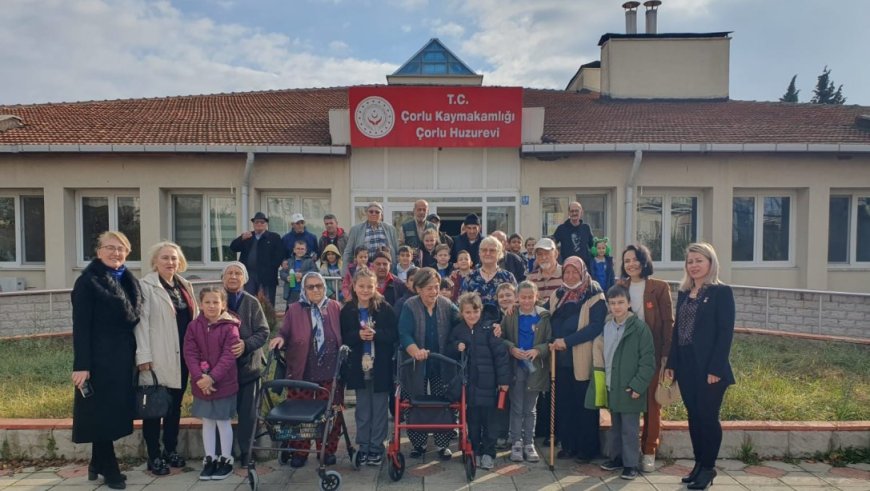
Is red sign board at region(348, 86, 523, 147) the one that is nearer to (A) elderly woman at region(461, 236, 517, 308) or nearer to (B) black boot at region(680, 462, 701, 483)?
(A) elderly woman at region(461, 236, 517, 308)

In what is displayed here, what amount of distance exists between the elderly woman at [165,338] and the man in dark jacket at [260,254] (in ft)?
10.6

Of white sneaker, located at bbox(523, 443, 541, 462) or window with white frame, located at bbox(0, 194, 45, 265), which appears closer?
white sneaker, located at bbox(523, 443, 541, 462)

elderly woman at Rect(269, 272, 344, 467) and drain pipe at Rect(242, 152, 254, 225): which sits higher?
drain pipe at Rect(242, 152, 254, 225)

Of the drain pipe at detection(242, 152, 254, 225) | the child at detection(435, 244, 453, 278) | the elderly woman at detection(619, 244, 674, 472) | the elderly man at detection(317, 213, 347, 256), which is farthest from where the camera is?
the drain pipe at detection(242, 152, 254, 225)

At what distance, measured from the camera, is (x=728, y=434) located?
185 inches

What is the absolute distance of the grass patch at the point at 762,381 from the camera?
5160mm

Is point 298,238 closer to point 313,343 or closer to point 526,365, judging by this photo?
point 313,343

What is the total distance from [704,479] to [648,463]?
16.5 inches

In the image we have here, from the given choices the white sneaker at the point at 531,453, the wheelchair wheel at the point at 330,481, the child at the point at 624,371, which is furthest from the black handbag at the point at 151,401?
the child at the point at 624,371

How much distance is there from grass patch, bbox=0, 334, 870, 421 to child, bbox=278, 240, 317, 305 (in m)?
1.96

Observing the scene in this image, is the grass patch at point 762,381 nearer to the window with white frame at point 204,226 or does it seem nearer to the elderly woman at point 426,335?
the elderly woman at point 426,335

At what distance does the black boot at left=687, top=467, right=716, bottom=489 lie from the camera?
412 cm

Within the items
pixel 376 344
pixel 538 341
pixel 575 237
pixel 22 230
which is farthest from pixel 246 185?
pixel 538 341

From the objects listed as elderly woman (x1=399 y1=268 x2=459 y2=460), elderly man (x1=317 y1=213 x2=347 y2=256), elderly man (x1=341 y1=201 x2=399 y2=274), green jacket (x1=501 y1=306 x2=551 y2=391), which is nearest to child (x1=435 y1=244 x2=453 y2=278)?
elderly man (x1=341 y1=201 x2=399 y2=274)
